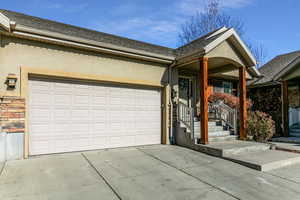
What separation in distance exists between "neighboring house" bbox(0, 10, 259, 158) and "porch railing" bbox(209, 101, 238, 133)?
0.46 meters

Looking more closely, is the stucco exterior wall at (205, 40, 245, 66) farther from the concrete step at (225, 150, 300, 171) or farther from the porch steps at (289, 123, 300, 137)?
the porch steps at (289, 123, 300, 137)

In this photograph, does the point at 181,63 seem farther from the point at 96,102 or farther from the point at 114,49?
the point at 96,102

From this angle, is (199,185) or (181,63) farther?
(181,63)

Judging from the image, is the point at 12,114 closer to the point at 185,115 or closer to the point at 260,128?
the point at 185,115

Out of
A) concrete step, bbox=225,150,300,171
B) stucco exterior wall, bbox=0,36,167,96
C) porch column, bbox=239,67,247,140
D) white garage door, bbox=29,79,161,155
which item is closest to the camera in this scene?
concrete step, bbox=225,150,300,171

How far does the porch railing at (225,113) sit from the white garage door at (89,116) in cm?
305

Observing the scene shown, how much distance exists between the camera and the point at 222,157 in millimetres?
5793

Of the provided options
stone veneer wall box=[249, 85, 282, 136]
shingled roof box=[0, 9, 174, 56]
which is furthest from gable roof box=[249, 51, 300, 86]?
shingled roof box=[0, 9, 174, 56]

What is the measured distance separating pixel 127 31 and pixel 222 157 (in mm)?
9403

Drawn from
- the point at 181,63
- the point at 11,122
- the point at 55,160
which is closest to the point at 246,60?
the point at 181,63

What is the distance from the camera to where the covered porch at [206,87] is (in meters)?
6.86

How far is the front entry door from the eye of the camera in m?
9.30

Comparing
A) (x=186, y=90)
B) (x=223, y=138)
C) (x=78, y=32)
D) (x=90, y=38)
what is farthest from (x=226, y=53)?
(x=78, y=32)

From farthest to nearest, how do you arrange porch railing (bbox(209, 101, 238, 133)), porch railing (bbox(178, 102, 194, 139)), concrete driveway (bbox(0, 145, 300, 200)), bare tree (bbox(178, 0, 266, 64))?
1. bare tree (bbox(178, 0, 266, 64))
2. porch railing (bbox(209, 101, 238, 133))
3. porch railing (bbox(178, 102, 194, 139))
4. concrete driveway (bbox(0, 145, 300, 200))
